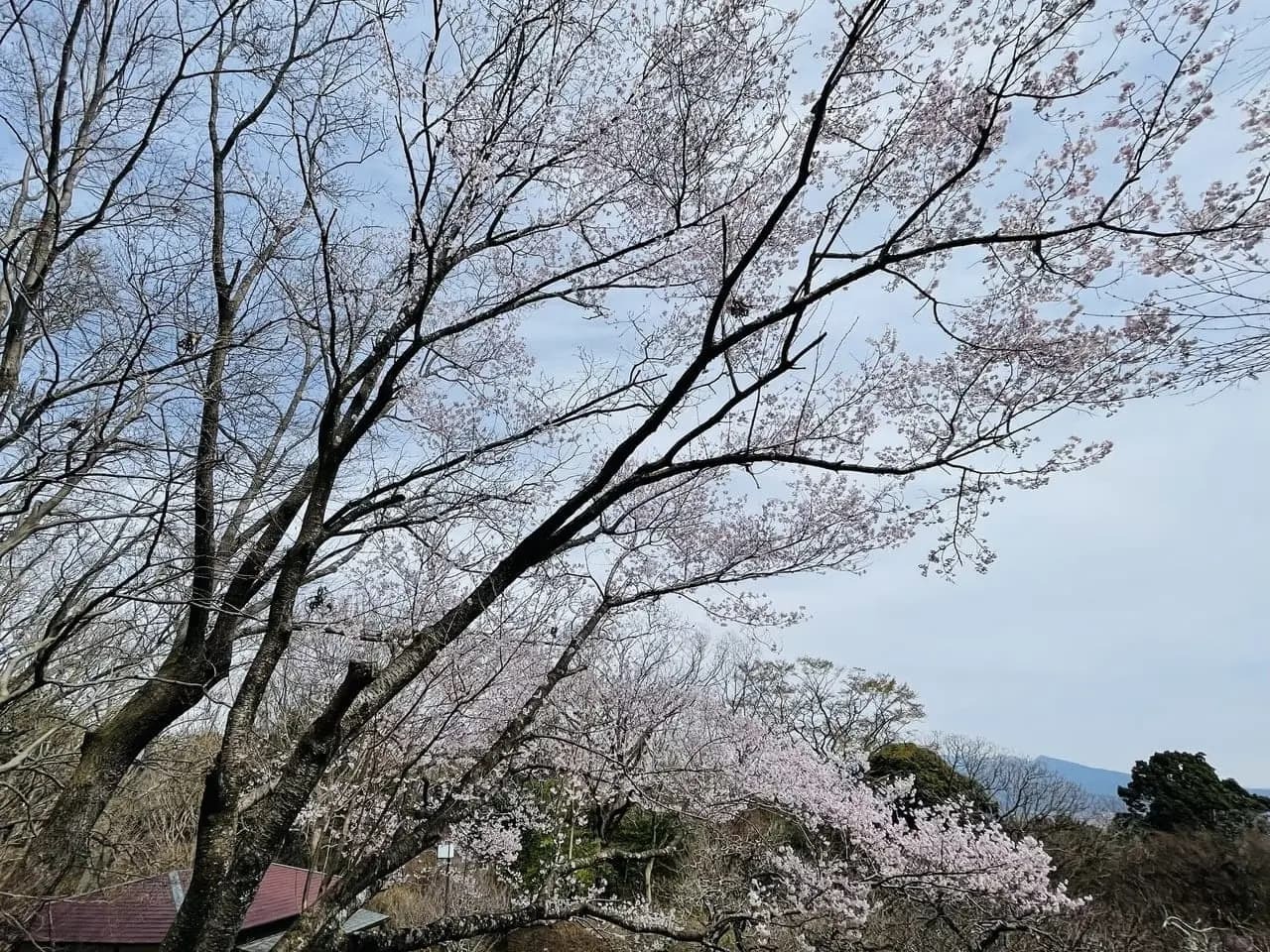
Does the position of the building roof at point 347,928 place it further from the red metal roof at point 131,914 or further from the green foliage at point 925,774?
the green foliage at point 925,774

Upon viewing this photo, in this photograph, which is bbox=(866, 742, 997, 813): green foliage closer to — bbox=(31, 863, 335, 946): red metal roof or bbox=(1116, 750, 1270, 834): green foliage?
bbox=(1116, 750, 1270, 834): green foliage

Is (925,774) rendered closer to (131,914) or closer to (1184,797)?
(1184,797)

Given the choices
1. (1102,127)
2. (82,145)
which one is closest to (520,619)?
(82,145)

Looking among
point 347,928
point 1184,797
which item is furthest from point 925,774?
point 347,928

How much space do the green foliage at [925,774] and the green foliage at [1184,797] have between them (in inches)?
151

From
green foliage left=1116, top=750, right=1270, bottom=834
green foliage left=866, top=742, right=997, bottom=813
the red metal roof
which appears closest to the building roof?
the red metal roof

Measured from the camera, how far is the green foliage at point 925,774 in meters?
12.2

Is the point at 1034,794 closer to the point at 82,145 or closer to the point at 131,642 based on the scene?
the point at 131,642

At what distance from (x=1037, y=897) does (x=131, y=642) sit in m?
9.10

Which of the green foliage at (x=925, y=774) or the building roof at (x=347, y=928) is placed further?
the green foliage at (x=925, y=774)

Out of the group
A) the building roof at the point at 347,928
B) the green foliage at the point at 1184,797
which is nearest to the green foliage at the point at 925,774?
the green foliage at the point at 1184,797

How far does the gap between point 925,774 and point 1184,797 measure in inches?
224

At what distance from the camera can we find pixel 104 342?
14.3 feet

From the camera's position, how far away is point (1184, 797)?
45.6ft
